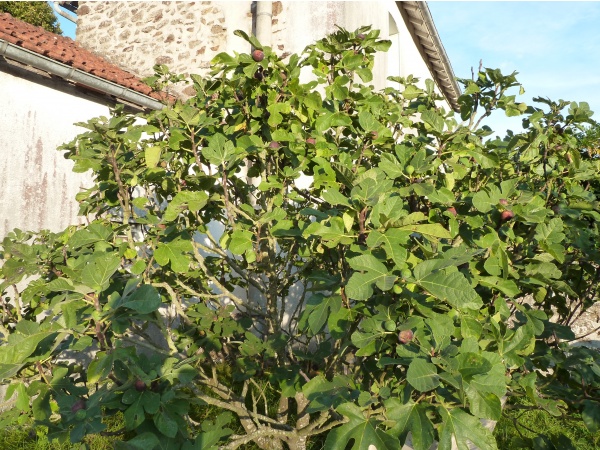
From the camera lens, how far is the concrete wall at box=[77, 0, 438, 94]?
663 cm

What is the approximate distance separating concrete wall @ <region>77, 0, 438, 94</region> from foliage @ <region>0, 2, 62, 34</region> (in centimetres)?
923

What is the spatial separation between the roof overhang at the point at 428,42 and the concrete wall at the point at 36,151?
546 centimetres

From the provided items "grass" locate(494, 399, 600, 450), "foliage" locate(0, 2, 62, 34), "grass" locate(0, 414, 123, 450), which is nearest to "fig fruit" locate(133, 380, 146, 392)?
"grass" locate(0, 414, 123, 450)

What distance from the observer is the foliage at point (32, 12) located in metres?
16.0

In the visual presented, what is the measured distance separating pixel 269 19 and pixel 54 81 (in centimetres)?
300

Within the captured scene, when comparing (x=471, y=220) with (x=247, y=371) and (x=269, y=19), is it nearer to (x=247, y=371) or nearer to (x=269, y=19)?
(x=247, y=371)

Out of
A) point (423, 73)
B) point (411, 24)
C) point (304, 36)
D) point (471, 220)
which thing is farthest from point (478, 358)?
point (423, 73)

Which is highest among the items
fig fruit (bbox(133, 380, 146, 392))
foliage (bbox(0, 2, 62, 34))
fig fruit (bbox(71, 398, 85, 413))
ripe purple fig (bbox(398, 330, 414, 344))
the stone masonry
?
foliage (bbox(0, 2, 62, 34))

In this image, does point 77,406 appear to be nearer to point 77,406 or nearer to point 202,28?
point 77,406

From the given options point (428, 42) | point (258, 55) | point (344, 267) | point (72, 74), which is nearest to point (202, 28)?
point (72, 74)

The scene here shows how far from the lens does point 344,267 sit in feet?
8.41

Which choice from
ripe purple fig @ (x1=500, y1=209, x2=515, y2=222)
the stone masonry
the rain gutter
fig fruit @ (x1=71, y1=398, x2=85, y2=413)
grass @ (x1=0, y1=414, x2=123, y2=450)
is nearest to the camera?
fig fruit @ (x1=71, y1=398, x2=85, y2=413)

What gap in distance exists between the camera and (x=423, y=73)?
34.9 ft

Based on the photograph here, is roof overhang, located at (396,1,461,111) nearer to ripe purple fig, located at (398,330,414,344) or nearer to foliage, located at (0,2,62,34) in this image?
ripe purple fig, located at (398,330,414,344)
